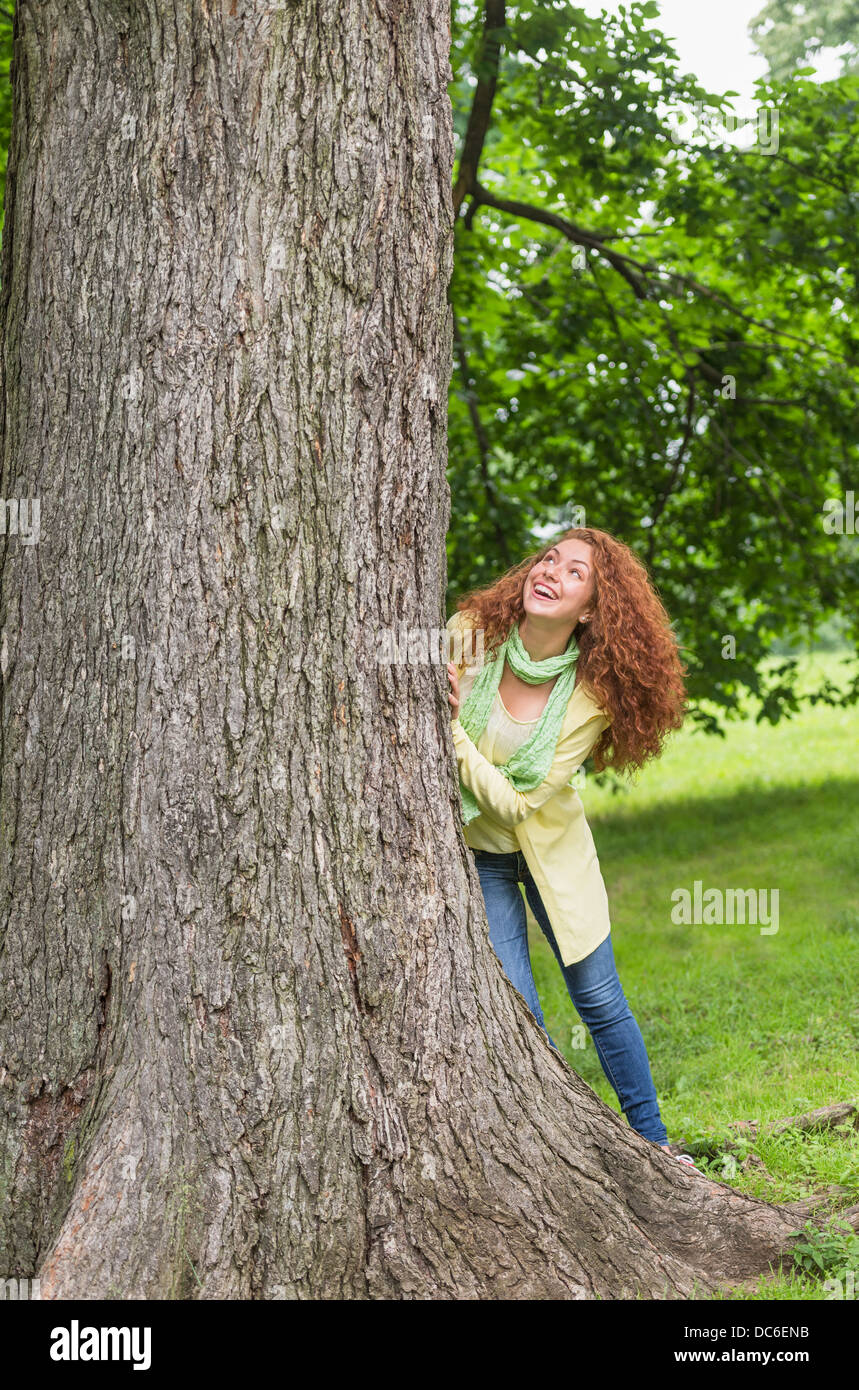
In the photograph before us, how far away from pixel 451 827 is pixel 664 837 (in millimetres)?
6888

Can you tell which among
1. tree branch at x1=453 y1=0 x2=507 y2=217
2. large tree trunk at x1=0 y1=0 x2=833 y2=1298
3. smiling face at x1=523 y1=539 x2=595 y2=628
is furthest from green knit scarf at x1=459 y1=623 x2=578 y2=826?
tree branch at x1=453 y1=0 x2=507 y2=217

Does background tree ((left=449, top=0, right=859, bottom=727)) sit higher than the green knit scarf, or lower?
higher

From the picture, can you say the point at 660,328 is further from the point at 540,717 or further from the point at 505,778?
the point at 505,778

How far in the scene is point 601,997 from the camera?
3.41 meters

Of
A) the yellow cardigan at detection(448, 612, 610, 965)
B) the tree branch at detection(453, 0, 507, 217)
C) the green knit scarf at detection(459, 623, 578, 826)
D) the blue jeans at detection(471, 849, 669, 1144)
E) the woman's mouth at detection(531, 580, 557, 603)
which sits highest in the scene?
the tree branch at detection(453, 0, 507, 217)

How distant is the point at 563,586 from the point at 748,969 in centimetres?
311

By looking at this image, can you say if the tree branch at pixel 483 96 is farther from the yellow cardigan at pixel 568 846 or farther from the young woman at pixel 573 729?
the yellow cardigan at pixel 568 846

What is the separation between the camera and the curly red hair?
3.29m

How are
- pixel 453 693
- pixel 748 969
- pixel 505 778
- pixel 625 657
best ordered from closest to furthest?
1. pixel 453 693
2. pixel 505 778
3. pixel 625 657
4. pixel 748 969

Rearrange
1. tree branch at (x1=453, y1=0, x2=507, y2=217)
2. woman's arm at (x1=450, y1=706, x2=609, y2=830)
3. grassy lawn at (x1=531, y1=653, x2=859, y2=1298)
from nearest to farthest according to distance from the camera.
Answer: woman's arm at (x1=450, y1=706, x2=609, y2=830) → grassy lawn at (x1=531, y1=653, x2=859, y2=1298) → tree branch at (x1=453, y1=0, x2=507, y2=217)

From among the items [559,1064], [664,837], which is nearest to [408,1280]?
[559,1064]

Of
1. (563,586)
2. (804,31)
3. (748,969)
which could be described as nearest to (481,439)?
(748,969)

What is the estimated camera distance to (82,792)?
2438 millimetres

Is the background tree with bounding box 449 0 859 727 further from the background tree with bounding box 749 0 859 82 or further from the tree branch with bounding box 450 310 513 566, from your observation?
the background tree with bounding box 749 0 859 82
